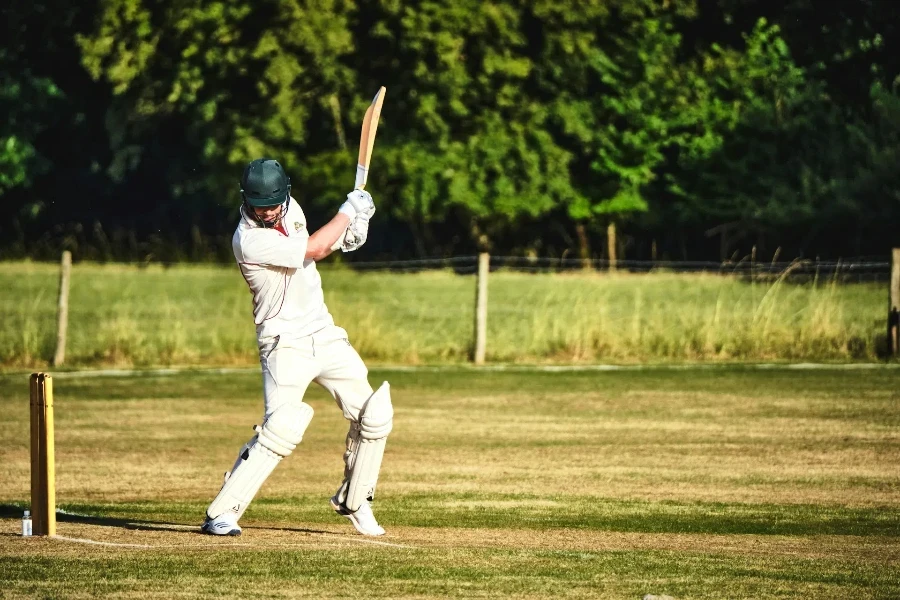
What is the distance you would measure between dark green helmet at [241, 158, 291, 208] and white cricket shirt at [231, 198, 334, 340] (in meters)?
0.17

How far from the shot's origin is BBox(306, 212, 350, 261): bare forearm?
910 centimetres

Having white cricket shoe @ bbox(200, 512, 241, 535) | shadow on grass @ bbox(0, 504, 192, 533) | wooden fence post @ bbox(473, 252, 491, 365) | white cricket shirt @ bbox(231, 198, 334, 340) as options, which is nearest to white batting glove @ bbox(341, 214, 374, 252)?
white cricket shirt @ bbox(231, 198, 334, 340)

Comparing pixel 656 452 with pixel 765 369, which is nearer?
pixel 656 452

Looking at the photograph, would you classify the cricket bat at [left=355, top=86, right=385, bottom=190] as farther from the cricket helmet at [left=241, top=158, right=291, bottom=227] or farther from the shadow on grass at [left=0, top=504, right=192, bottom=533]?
the shadow on grass at [left=0, top=504, right=192, bottom=533]

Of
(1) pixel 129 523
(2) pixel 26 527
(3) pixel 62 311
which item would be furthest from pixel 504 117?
(2) pixel 26 527

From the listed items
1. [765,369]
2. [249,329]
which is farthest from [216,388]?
[765,369]

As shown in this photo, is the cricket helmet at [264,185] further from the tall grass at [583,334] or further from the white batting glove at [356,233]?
the tall grass at [583,334]

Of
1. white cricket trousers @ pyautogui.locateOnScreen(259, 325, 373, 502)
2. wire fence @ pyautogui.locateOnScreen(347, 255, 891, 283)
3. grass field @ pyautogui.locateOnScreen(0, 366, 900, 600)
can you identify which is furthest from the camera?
wire fence @ pyautogui.locateOnScreen(347, 255, 891, 283)

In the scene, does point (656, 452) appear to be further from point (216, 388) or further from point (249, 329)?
point (249, 329)

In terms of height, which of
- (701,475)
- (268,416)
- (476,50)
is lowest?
(701,475)

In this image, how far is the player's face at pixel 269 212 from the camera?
9195mm

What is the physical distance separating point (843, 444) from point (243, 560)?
28.3 feet

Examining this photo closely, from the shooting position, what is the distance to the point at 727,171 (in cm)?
5306

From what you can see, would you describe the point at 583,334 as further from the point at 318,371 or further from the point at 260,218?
the point at 260,218
